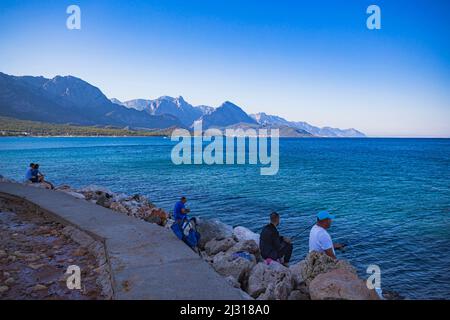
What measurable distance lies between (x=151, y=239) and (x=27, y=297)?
3.22 m

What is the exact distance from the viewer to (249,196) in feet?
90.9

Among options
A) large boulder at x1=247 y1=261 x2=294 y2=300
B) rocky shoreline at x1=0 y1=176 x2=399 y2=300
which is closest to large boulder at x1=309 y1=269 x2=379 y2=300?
rocky shoreline at x1=0 y1=176 x2=399 y2=300

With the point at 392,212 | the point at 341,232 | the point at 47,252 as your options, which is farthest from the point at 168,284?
the point at 392,212

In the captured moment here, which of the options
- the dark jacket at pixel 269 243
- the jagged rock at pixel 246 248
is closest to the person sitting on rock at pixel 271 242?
the dark jacket at pixel 269 243

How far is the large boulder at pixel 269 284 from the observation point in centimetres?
634

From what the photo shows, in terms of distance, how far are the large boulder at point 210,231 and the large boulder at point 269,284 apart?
4765 mm

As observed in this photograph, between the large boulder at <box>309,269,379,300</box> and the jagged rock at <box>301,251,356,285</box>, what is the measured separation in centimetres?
74

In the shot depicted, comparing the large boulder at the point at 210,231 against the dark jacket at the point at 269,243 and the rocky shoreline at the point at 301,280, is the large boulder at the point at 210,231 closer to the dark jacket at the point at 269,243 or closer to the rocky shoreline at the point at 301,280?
the rocky shoreline at the point at 301,280

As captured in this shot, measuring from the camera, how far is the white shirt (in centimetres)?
723

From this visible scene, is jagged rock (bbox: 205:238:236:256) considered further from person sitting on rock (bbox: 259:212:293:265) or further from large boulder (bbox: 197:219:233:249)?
person sitting on rock (bbox: 259:212:293:265)

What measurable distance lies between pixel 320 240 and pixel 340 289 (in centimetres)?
190

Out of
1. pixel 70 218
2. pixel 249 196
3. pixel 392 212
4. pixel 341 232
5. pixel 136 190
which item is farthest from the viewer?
pixel 136 190

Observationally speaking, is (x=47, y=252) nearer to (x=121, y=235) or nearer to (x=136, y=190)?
(x=121, y=235)

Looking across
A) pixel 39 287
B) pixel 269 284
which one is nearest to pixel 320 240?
pixel 269 284
